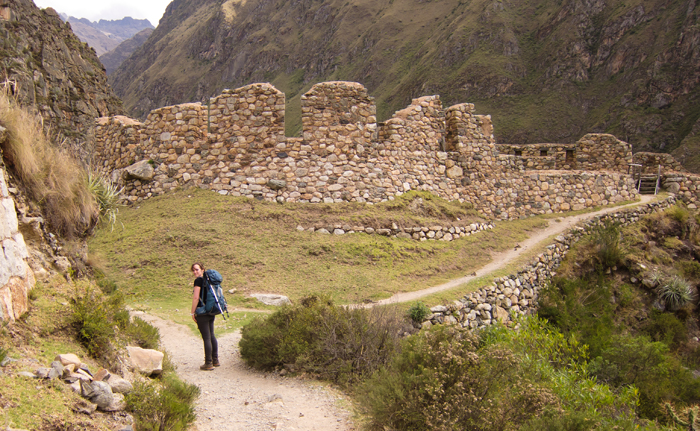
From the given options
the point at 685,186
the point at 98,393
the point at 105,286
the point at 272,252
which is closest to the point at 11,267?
the point at 98,393

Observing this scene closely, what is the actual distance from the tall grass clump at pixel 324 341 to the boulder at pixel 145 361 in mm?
1708

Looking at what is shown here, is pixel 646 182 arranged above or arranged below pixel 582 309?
above

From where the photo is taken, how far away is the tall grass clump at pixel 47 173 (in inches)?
191

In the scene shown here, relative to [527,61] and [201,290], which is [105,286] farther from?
[527,61]

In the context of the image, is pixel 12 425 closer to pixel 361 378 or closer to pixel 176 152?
pixel 361 378

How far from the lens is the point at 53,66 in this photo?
4069cm

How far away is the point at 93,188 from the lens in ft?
20.3

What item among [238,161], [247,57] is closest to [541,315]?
[238,161]

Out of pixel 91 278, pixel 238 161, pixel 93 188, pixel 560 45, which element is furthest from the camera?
pixel 560 45

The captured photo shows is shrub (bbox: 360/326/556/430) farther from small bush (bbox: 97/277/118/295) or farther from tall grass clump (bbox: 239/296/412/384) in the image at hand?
small bush (bbox: 97/277/118/295)

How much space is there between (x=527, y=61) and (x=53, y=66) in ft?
244

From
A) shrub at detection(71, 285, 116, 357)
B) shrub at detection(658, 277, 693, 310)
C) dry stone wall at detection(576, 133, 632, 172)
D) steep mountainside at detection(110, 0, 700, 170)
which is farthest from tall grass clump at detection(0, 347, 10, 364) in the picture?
steep mountainside at detection(110, 0, 700, 170)

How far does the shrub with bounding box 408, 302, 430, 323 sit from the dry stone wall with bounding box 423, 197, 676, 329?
0.40 feet

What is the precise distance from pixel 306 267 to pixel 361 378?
5.04m
